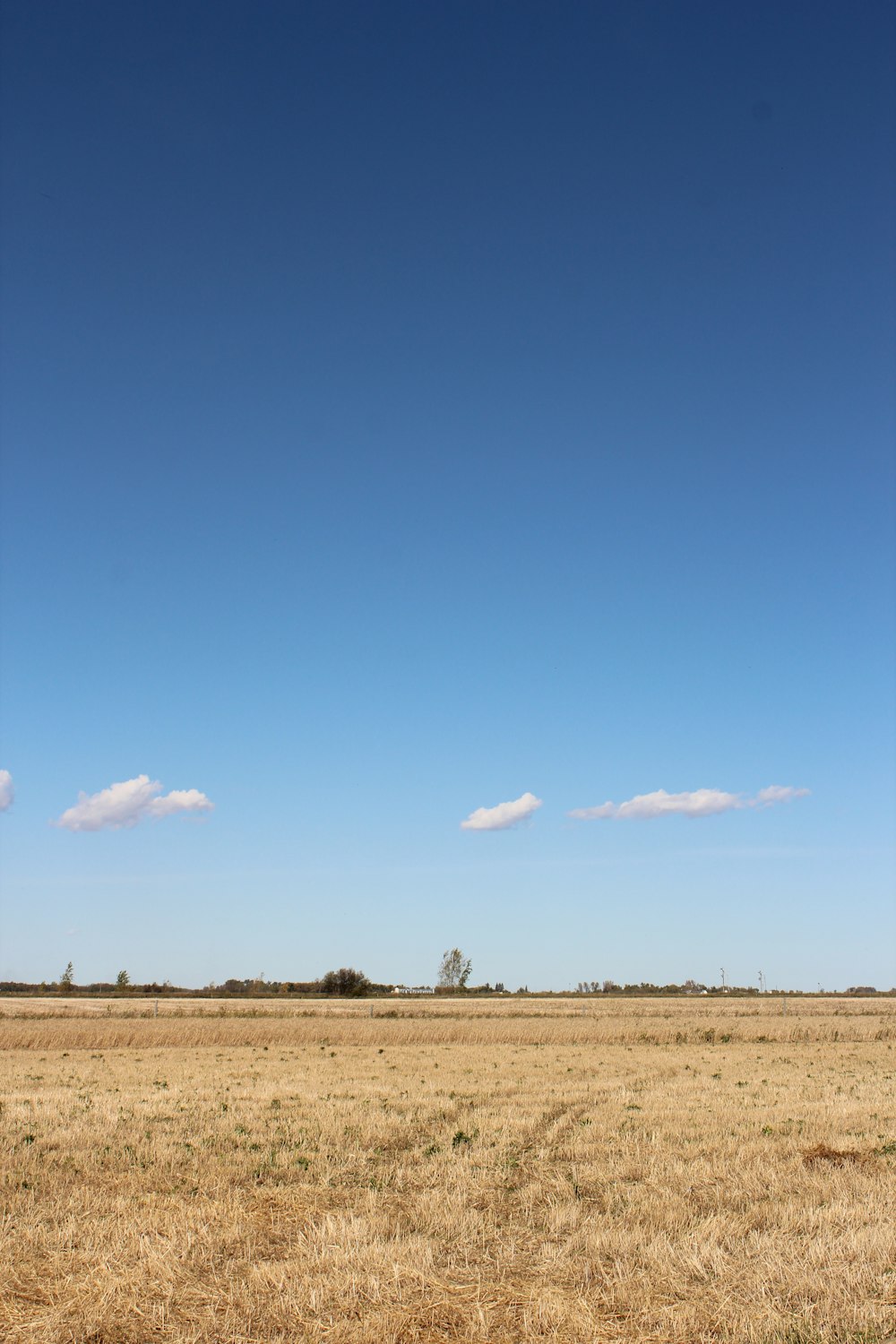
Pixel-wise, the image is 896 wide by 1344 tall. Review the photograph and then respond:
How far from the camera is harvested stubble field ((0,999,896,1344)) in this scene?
383 inches

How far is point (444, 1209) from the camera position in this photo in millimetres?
13922

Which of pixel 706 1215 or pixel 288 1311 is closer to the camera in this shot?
pixel 288 1311

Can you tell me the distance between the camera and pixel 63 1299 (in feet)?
33.4

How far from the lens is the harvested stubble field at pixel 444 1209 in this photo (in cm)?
973

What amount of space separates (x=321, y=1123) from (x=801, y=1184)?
11.0 metres

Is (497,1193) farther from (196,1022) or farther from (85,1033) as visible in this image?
(196,1022)

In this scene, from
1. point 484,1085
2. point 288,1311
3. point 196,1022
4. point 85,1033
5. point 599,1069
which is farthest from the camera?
point 196,1022

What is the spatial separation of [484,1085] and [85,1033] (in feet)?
99.3

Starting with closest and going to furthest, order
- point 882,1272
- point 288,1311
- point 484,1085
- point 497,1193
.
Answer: point 288,1311
point 882,1272
point 497,1193
point 484,1085

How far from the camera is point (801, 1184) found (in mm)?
15656

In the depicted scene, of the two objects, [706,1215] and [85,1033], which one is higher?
[706,1215]

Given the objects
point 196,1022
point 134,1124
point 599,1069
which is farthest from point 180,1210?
point 196,1022

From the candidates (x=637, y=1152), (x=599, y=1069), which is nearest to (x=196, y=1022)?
(x=599, y=1069)

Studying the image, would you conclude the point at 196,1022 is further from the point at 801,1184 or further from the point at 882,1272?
the point at 882,1272
